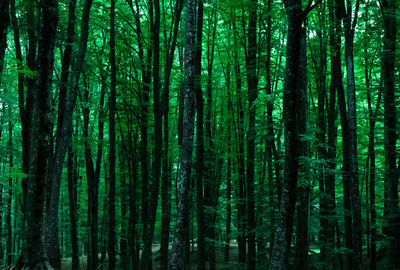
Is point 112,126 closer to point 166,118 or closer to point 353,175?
point 166,118

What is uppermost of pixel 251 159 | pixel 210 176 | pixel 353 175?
pixel 251 159

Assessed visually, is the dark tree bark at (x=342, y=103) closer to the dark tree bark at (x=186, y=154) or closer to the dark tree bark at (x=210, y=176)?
the dark tree bark at (x=186, y=154)

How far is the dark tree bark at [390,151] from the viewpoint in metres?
13.4

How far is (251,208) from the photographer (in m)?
13.5

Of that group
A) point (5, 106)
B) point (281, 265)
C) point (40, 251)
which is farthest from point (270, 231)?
point (5, 106)

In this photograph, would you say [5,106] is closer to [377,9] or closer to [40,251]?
[40,251]

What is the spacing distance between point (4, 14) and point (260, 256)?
38.6 feet

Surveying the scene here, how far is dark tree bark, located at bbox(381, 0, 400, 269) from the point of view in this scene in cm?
Answer: 1344

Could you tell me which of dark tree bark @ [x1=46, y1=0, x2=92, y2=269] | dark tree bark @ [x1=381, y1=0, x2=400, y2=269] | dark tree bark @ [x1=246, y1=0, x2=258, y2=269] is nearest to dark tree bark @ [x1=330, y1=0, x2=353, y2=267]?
dark tree bark @ [x1=381, y1=0, x2=400, y2=269]

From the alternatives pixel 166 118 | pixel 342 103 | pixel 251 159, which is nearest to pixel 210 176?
pixel 251 159

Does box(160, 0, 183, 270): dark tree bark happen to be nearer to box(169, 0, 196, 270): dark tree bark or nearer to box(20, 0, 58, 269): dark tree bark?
box(169, 0, 196, 270): dark tree bark

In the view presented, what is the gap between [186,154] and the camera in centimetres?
923

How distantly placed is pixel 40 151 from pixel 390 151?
1205 cm

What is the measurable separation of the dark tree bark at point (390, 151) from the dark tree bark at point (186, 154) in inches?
283
